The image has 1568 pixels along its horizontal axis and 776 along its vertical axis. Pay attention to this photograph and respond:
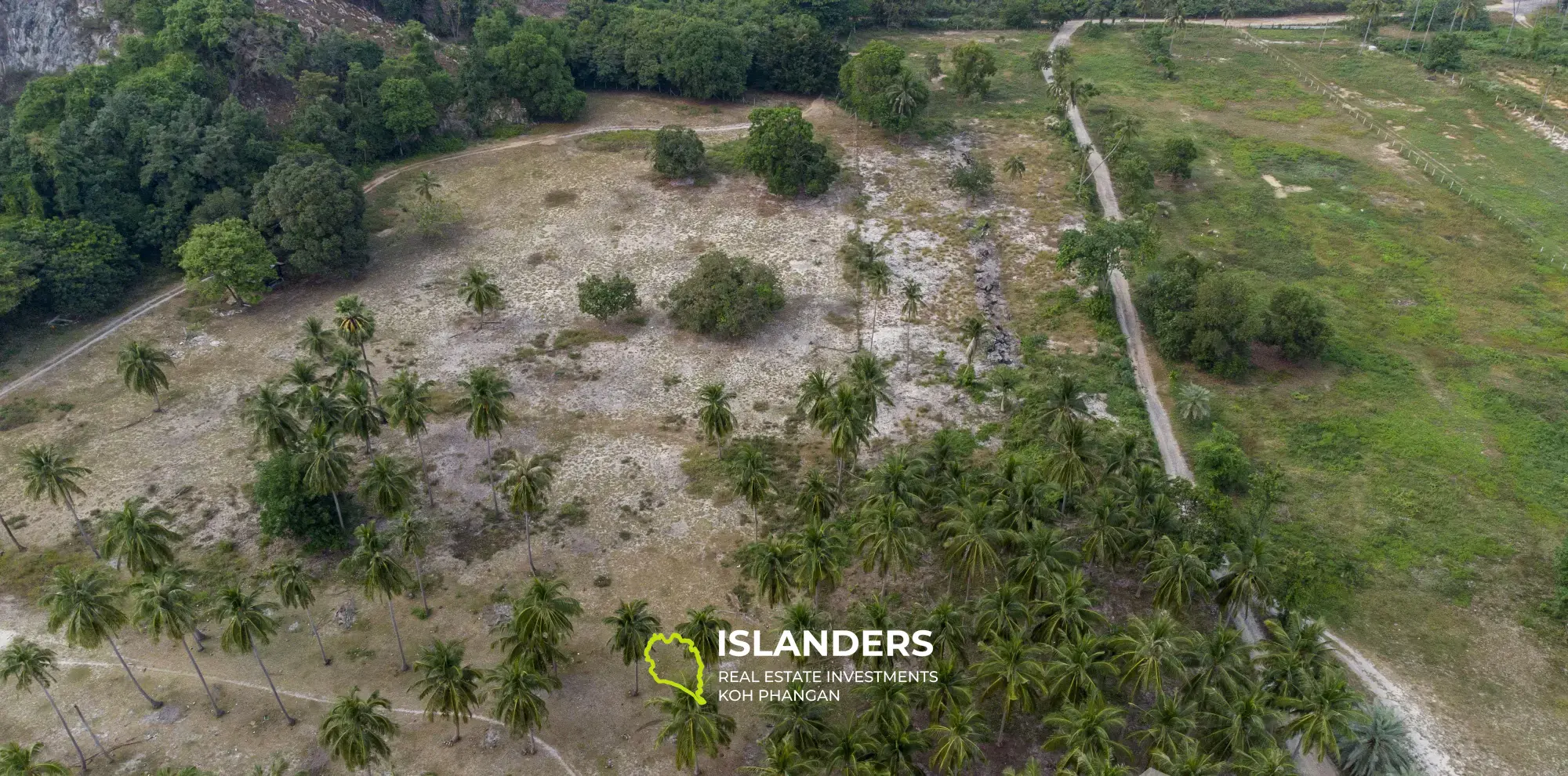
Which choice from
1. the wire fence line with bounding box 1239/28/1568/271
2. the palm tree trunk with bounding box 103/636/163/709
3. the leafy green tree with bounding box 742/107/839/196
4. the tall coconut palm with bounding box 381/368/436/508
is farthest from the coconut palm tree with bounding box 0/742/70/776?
the wire fence line with bounding box 1239/28/1568/271

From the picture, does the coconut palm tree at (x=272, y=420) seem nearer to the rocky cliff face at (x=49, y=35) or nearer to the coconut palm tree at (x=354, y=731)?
the coconut palm tree at (x=354, y=731)

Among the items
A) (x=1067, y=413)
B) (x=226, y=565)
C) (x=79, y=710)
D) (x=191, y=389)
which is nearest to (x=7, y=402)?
(x=191, y=389)

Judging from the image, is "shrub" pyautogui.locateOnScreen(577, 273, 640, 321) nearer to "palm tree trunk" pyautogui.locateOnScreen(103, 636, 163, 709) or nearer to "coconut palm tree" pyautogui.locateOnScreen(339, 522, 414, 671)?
"coconut palm tree" pyautogui.locateOnScreen(339, 522, 414, 671)

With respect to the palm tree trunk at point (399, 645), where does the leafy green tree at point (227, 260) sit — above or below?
above

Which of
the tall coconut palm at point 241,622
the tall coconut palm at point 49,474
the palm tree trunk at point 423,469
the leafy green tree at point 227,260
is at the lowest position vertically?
the palm tree trunk at point 423,469

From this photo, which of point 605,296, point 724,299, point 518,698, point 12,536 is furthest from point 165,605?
point 724,299

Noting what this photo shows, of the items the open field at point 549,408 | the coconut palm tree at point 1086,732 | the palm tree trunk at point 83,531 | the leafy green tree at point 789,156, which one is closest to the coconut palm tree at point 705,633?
the open field at point 549,408
